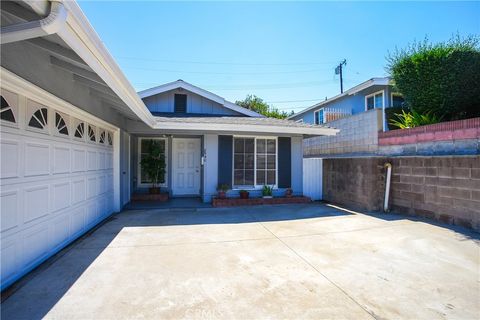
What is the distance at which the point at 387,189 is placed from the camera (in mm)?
7137

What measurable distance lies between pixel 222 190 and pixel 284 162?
246 centimetres

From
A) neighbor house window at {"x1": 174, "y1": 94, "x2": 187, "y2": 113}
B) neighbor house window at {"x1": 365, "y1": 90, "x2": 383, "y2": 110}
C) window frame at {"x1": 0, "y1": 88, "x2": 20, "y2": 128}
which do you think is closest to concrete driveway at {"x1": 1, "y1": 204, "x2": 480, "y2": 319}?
window frame at {"x1": 0, "y1": 88, "x2": 20, "y2": 128}

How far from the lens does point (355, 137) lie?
28.2 feet

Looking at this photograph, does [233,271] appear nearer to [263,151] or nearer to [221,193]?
[221,193]

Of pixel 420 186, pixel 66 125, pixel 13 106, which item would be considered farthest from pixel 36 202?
pixel 420 186

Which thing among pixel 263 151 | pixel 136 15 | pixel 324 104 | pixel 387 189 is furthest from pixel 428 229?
pixel 324 104

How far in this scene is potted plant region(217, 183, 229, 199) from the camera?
833cm

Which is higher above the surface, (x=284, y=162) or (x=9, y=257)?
(x=284, y=162)

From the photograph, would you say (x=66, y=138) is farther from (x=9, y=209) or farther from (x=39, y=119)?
(x=9, y=209)

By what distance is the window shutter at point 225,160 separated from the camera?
28.2ft

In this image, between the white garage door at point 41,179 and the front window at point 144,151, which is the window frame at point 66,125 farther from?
the front window at point 144,151

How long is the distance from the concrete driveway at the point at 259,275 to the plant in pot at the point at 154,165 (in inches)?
137

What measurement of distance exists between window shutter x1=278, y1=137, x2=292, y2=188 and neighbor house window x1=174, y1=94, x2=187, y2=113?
3987 mm

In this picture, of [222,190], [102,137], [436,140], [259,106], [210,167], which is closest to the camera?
[436,140]
